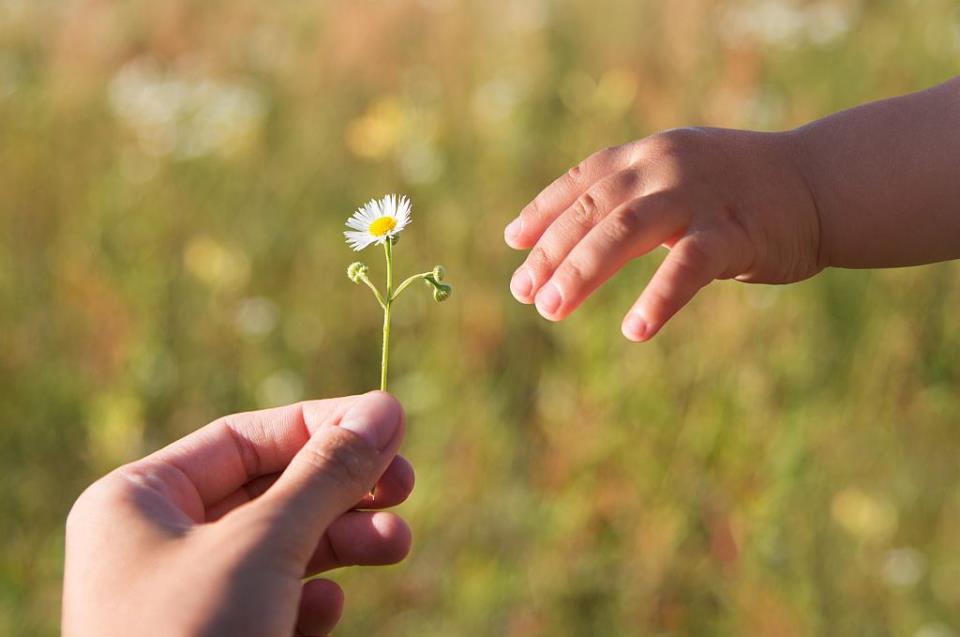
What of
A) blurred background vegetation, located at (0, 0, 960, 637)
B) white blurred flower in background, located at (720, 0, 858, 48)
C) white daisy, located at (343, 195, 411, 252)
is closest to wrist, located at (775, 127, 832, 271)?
white daisy, located at (343, 195, 411, 252)

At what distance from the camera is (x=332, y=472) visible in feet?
2.60

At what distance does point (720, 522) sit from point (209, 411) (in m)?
1.02

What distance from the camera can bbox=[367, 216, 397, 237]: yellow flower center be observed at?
0.95 metres

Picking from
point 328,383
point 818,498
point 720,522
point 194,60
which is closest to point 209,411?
point 328,383

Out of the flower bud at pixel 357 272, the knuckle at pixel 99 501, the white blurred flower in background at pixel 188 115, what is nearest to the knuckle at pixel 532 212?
the flower bud at pixel 357 272

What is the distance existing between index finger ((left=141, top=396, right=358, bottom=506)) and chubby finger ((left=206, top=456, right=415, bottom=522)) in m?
0.02

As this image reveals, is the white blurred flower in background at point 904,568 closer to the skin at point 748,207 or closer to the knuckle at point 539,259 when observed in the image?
the skin at point 748,207

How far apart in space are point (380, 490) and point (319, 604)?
0.12m

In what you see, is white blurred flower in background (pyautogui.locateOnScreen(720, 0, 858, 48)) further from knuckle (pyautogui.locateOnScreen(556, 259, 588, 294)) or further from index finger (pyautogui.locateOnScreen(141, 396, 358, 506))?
index finger (pyautogui.locateOnScreen(141, 396, 358, 506))

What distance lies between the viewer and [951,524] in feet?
6.04

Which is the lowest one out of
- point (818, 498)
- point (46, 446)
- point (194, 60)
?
point (818, 498)

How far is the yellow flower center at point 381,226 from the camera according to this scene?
951mm

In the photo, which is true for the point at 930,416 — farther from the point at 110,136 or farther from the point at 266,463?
the point at 110,136

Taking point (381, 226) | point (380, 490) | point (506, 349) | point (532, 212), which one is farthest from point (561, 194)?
point (506, 349)
